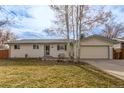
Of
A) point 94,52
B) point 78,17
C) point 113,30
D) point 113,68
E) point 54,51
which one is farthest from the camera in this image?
point 113,30

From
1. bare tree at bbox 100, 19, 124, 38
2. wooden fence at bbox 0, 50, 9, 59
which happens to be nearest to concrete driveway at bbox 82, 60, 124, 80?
wooden fence at bbox 0, 50, 9, 59

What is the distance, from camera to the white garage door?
2573 centimetres

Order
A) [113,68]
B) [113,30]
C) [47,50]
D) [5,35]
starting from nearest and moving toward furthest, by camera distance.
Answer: [113,68]
[47,50]
[5,35]
[113,30]

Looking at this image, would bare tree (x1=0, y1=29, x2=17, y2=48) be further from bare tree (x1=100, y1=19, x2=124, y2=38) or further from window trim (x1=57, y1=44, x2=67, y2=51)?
bare tree (x1=100, y1=19, x2=124, y2=38)

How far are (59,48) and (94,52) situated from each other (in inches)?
165

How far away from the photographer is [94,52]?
25828mm

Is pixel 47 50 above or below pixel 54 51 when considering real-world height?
above

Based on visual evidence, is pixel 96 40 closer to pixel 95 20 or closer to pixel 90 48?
pixel 90 48

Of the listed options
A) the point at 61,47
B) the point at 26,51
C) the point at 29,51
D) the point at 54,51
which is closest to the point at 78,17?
the point at 61,47

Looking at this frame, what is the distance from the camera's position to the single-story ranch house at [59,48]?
25.8 m

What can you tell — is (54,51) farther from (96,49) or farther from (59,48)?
(96,49)

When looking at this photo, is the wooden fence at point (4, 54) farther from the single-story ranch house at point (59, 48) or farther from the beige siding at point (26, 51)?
the beige siding at point (26, 51)
